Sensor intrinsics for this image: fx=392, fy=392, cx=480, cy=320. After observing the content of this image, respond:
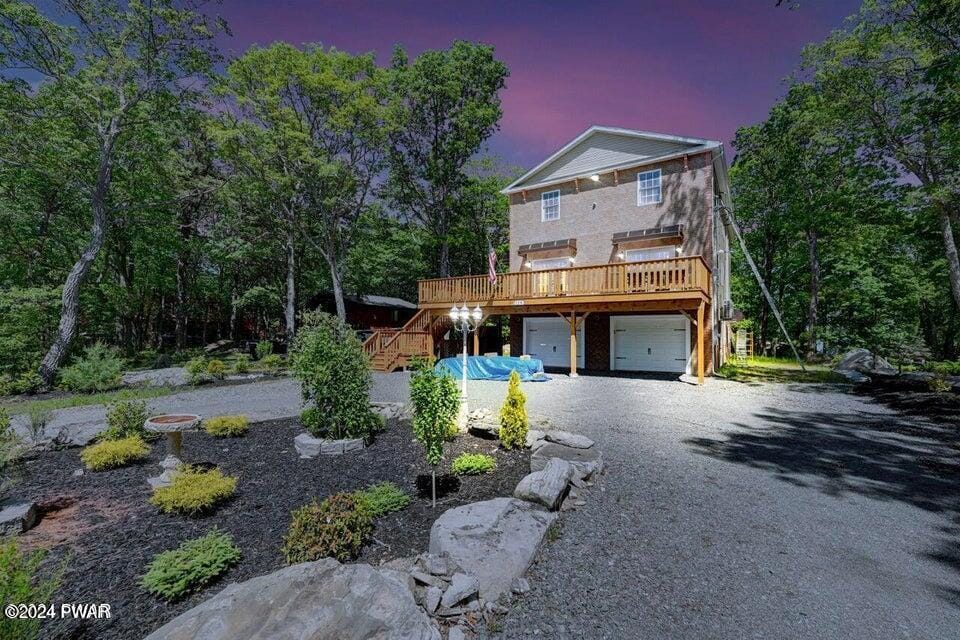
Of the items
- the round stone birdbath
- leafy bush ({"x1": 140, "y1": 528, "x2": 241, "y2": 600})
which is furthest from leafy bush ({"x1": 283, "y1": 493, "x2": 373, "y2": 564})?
the round stone birdbath

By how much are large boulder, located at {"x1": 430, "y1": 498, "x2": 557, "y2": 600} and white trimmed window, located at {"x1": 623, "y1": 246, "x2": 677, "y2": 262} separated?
12.4 m

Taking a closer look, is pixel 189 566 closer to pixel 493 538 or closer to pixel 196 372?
pixel 493 538

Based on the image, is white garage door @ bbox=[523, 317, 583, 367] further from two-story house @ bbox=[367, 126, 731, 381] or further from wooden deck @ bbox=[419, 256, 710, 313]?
wooden deck @ bbox=[419, 256, 710, 313]

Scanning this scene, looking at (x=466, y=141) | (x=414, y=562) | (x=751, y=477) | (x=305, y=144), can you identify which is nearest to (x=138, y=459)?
(x=414, y=562)

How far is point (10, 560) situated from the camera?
7.20 feet

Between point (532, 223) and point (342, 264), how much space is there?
1137cm

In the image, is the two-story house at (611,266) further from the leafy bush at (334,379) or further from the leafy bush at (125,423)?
the leafy bush at (125,423)

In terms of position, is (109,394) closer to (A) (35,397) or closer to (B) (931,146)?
(A) (35,397)

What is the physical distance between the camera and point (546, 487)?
4.31 metres

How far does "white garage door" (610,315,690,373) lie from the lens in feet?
47.7

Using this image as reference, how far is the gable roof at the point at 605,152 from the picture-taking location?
14.4m

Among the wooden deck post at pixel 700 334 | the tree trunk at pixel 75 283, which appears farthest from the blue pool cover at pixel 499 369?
the tree trunk at pixel 75 283

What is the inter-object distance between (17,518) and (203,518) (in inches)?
64.4

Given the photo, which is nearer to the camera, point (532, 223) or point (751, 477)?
point (751, 477)
